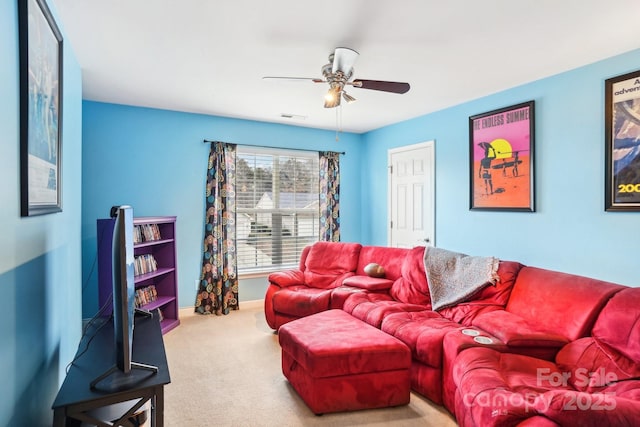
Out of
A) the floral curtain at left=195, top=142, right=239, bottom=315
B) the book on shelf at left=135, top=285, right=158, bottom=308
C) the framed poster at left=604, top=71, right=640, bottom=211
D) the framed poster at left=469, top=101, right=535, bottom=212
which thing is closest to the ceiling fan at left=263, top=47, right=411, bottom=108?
the framed poster at left=469, top=101, right=535, bottom=212

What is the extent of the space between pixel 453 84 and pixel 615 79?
48.6 inches

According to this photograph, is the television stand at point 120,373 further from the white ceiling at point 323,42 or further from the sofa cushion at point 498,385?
the white ceiling at point 323,42

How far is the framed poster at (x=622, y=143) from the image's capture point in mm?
2641

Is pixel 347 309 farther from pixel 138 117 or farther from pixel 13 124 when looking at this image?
pixel 138 117

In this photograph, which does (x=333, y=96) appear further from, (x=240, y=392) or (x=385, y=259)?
(x=240, y=392)

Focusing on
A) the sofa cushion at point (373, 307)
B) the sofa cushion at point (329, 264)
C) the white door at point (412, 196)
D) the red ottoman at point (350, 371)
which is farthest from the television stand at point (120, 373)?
the white door at point (412, 196)

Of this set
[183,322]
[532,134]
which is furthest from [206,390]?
[532,134]

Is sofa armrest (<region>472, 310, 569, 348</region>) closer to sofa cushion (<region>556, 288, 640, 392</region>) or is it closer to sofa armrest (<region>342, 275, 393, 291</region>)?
sofa cushion (<region>556, 288, 640, 392</region>)

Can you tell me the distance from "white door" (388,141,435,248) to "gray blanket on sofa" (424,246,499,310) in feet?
4.00

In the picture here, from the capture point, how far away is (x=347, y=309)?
3355mm

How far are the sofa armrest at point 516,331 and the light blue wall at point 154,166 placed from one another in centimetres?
321

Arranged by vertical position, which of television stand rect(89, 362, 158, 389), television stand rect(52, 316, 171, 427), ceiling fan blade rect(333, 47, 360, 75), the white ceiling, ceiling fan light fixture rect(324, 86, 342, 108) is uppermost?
the white ceiling

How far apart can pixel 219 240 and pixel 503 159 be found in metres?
3.45

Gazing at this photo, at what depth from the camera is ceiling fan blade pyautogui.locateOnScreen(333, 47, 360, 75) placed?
2508 mm
